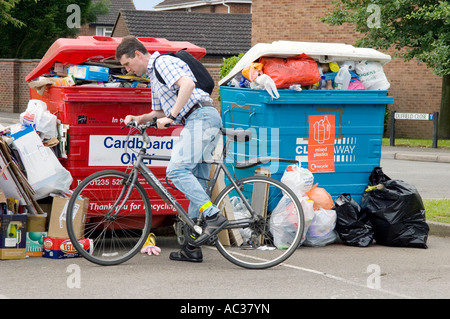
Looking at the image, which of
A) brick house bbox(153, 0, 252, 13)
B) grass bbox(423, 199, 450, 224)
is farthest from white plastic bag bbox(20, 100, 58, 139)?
brick house bbox(153, 0, 252, 13)

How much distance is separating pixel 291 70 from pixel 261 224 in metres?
1.69

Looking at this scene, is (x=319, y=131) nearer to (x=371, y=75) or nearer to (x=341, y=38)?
(x=371, y=75)

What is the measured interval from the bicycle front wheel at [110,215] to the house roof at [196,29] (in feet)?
93.9

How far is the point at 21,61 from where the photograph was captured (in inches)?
1204

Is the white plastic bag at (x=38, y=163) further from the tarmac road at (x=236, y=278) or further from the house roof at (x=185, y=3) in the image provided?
the house roof at (x=185, y=3)

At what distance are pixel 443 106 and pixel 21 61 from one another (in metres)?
16.6

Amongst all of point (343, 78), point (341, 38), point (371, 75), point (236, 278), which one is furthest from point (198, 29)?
point (236, 278)

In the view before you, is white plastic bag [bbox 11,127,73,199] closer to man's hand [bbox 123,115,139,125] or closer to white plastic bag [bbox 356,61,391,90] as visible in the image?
man's hand [bbox 123,115,139,125]

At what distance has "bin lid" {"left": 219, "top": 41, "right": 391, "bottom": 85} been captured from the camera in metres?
7.18

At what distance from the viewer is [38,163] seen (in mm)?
6422

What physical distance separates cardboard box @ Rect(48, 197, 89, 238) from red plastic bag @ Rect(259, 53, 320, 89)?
213 cm
